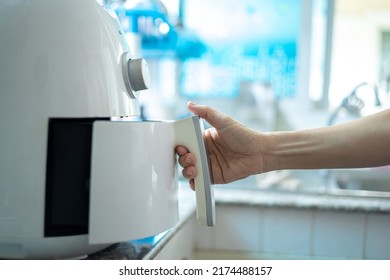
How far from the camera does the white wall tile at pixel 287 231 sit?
0.94m

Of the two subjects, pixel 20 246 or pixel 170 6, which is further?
pixel 170 6

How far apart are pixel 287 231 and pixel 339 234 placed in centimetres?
11

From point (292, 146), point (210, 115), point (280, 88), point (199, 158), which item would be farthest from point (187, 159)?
point (280, 88)

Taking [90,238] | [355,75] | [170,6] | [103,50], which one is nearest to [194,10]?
[170,6]

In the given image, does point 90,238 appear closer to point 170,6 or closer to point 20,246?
point 20,246

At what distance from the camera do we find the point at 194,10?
4.94 feet

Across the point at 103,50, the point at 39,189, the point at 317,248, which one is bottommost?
the point at 317,248

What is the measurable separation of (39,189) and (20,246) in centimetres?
7

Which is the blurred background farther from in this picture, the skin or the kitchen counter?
the skin

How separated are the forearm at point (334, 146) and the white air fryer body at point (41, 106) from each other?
1.14ft

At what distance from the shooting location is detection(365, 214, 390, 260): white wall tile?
2.87ft

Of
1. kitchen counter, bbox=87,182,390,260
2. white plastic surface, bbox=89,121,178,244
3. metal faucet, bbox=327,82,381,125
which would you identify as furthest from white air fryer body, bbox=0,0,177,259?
metal faucet, bbox=327,82,381,125

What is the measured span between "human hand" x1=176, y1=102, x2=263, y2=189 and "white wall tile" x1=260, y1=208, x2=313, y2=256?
26 centimetres

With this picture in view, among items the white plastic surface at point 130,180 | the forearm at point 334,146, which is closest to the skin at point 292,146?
the forearm at point 334,146
